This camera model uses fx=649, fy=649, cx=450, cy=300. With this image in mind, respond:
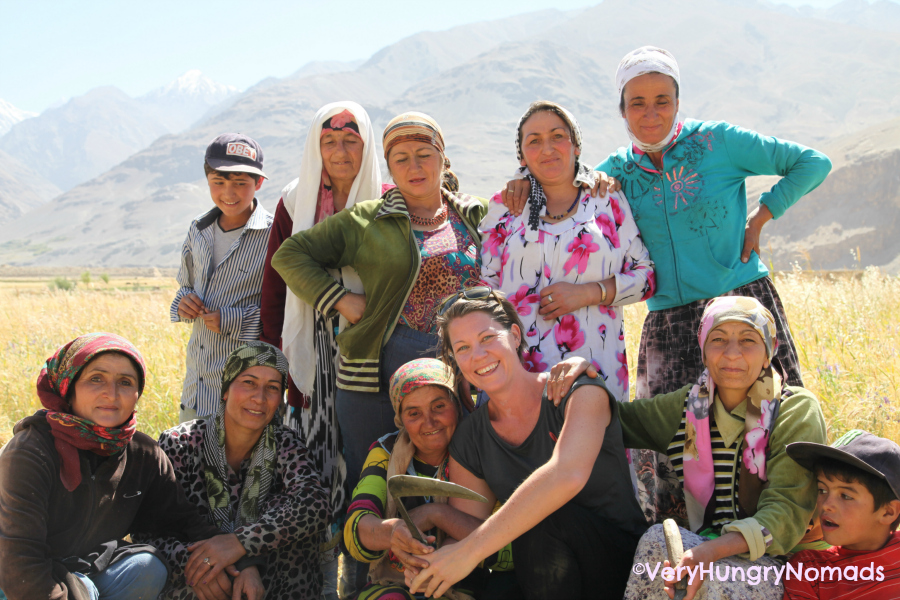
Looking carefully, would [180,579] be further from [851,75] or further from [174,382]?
[851,75]

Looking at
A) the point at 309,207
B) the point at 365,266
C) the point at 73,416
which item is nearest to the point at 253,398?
the point at 73,416

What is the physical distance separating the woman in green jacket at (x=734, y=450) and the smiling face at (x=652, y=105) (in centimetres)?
97

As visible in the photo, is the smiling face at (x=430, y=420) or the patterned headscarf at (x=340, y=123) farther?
the patterned headscarf at (x=340, y=123)

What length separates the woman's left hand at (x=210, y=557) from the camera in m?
2.69

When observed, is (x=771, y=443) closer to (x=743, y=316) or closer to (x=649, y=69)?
(x=743, y=316)

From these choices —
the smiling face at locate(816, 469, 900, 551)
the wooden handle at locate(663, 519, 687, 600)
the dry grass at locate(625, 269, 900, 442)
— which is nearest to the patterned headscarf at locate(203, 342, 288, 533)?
the wooden handle at locate(663, 519, 687, 600)

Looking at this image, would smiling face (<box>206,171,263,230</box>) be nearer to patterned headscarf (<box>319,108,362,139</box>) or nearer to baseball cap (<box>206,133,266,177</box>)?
baseball cap (<box>206,133,266,177</box>)

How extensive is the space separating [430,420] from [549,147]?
1.33m

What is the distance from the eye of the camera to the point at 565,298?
9.22 feet

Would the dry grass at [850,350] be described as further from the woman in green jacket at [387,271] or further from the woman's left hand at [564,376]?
the woman in green jacket at [387,271]

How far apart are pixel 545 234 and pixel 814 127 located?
13336cm

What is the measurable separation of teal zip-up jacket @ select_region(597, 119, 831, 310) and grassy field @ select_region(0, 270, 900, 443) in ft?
4.69

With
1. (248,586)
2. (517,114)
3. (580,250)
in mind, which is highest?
(517,114)

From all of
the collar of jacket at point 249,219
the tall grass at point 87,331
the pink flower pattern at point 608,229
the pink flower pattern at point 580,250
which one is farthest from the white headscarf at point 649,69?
the tall grass at point 87,331
